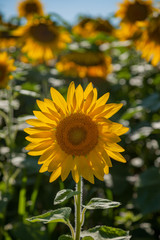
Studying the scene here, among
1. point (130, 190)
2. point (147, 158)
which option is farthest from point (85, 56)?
point (130, 190)

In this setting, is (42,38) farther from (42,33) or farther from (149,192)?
(149,192)

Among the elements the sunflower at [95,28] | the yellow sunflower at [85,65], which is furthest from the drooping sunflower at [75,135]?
the sunflower at [95,28]

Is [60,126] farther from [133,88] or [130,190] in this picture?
[133,88]

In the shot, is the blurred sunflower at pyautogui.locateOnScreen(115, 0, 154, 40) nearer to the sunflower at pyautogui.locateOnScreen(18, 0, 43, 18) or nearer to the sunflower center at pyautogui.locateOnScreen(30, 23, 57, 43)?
the sunflower center at pyautogui.locateOnScreen(30, 23, 57, 43)

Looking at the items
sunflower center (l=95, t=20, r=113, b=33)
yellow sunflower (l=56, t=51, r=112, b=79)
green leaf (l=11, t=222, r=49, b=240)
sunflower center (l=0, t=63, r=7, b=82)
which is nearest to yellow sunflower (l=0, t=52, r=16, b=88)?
sunflower center (l=0, t=63, r=7, b=82)

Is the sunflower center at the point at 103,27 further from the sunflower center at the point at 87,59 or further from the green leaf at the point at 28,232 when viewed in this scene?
the green leaf at the point at 28,232

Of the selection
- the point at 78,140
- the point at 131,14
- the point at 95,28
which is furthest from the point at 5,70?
the point at 95,28
